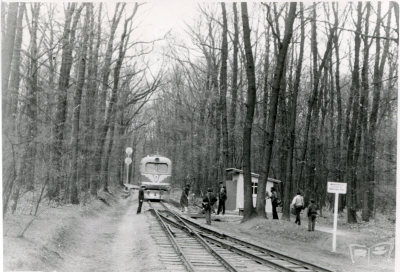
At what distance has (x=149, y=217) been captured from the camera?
22562 mm

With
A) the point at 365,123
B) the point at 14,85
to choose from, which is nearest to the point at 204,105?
the point at 365,123

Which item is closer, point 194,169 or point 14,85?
point 14,85

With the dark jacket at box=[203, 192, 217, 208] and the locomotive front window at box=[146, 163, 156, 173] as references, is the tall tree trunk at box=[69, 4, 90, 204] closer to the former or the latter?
the dark jacket at box=[203, 192, 217, 208]

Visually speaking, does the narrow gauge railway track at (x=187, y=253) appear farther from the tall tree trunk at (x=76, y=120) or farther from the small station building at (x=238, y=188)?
the small station building at (x=238, y=188)

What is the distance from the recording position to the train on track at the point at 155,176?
3384cm

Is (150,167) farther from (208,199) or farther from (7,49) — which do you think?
(7,49)

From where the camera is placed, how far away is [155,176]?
3388cm

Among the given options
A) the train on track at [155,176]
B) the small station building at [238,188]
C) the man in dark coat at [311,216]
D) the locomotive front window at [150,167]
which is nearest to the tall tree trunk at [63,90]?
the man in dark coat at [311,216]

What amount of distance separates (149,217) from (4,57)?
1225 centimetres

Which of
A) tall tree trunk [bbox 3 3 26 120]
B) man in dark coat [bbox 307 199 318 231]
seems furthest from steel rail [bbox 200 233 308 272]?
tall tree trunk [bbox 3 3 26 120]

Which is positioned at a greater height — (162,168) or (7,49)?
(7,49)

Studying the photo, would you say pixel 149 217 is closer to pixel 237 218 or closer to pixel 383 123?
pixel 237 218

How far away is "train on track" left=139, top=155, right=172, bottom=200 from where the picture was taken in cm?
3384

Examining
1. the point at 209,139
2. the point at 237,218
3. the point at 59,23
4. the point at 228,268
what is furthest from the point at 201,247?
the point at 209,139
